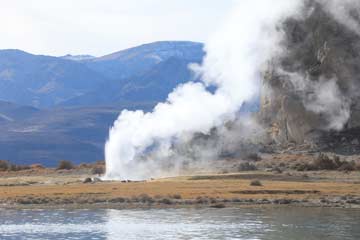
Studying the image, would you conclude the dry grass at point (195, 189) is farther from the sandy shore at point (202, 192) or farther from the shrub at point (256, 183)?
the shrub at point (256, 183)

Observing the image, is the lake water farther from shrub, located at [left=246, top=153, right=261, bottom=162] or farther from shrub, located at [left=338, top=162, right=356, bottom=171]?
shrub, located at [left=246, top=153, right=261, bottom=162]

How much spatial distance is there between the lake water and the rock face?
42.6 m

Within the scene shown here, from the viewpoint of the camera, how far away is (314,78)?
97688 millimetres

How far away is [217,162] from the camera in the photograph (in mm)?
90188

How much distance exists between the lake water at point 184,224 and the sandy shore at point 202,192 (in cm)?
395

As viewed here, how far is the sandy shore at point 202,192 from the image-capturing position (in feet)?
194

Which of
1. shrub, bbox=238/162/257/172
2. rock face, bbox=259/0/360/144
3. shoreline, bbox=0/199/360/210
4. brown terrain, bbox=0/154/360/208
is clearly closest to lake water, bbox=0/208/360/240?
shoreline, bbox=0/199/360/210

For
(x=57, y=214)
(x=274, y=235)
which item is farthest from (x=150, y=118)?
(x=274, y=235)

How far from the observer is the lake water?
42.7 metres

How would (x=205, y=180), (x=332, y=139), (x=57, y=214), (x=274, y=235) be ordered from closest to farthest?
(x=274, y=235) < (x=57, y=214) < (x=205, y=180) < (x=332, y=139)

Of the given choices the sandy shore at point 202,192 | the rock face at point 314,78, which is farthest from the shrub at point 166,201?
the rock face at point 314,78

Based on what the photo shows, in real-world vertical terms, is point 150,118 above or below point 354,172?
above

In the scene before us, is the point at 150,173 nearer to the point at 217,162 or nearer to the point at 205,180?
the point at 217,162

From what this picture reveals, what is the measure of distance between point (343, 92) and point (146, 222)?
5444 centimetres
